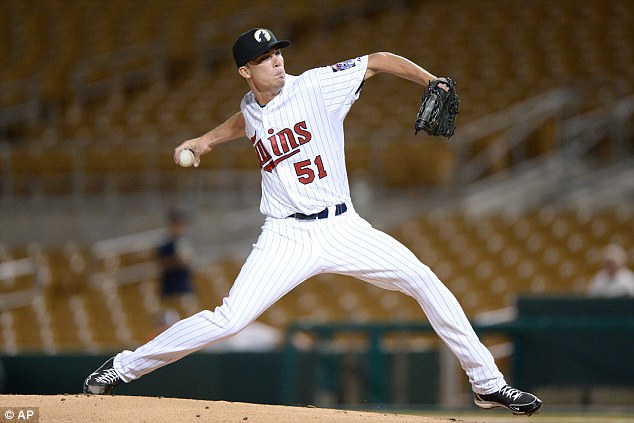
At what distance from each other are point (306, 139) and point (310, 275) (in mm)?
574

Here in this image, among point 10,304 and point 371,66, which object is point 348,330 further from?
point 10,304

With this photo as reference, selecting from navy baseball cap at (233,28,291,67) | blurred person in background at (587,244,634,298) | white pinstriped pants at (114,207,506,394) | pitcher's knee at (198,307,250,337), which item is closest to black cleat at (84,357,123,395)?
white pinstriped pants at (114,207,506,394)

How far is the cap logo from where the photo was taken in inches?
188

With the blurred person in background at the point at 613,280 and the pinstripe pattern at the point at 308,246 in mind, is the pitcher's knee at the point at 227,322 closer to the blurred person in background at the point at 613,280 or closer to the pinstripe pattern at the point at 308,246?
the pinstripe pattern at the point at 308,246

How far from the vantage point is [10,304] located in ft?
37.9

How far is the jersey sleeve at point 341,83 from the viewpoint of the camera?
485 cm

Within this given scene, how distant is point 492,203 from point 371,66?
785 cm

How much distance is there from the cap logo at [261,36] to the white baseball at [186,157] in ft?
1.97

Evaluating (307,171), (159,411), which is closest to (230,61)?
(307,171)

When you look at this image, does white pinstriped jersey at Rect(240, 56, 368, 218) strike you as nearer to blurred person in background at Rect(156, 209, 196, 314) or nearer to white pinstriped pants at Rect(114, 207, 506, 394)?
white pinstriped pants at Rect(114, 207, 506, 394)

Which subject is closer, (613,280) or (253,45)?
(253,45)

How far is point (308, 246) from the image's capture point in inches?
187

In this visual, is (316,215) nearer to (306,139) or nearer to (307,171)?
(307,171)

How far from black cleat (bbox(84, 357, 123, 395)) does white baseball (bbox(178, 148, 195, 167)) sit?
915 mm
